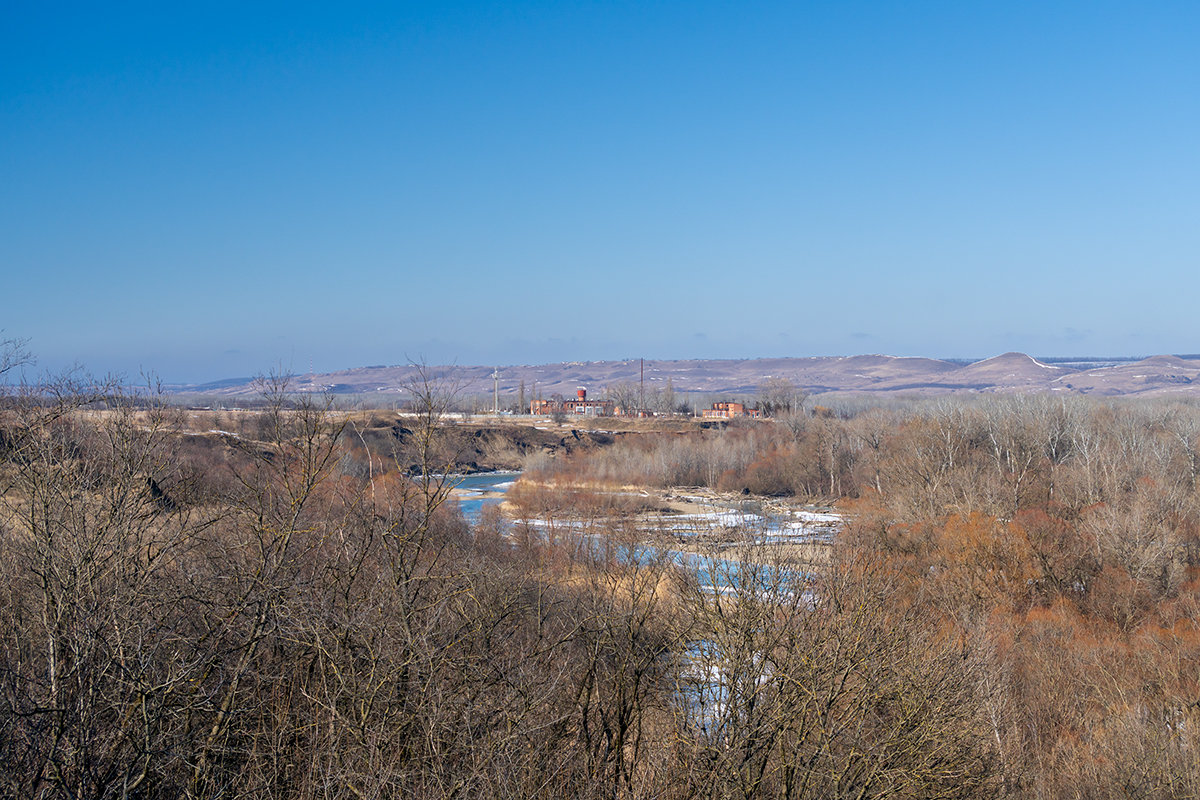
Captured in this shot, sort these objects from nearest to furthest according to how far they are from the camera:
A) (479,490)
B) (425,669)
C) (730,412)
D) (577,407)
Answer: (425,669) → (479,490) → (730,412) → (577,407)

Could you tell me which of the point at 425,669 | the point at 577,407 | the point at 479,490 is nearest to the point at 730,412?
the point at 577,407

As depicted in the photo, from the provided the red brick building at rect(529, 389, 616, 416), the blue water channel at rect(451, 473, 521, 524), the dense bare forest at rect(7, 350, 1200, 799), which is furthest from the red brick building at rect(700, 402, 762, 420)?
the dense bare forest at rect(7, 350, 1200, 799)

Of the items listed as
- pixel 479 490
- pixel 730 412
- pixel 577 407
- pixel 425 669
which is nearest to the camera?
pixel 425 669

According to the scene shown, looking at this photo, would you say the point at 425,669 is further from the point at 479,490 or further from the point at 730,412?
the point at 730,412

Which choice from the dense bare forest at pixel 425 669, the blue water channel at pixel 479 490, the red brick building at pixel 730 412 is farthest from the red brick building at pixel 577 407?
the dense bare forest at pixel 425 669

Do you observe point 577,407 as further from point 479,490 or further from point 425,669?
point 425,669

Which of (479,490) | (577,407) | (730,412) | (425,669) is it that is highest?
(425,669)

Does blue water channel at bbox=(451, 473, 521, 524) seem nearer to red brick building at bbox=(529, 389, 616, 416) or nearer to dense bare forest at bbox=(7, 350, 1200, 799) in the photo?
dense bare forest at bbox=(7, 350, 1200, 799)

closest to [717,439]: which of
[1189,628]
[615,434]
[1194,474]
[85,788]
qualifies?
[615,434]

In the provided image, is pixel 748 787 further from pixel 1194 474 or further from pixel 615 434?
pixel 615 434

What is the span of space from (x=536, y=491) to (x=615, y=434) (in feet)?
152

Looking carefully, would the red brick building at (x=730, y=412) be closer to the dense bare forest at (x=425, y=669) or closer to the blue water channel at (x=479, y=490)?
the blue water channel at (x=479, y=490)

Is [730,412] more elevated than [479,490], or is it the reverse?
[730,412]

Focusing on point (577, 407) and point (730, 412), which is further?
point (577, 407)
